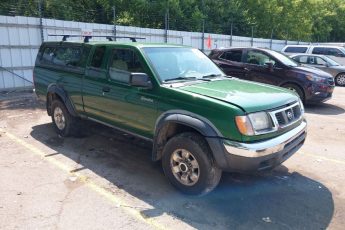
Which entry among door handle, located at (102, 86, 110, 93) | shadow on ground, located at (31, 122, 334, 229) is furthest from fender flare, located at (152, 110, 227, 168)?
door handle, located at (102, 86, 110, 93)

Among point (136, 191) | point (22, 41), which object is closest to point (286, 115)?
point (136, 191)

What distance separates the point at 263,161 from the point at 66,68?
12.9 feet

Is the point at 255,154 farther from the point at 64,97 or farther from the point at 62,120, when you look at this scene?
the point at 62,120

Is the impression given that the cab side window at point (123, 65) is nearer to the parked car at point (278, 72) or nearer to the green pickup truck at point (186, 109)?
the green pickup truck at point (186, 109)

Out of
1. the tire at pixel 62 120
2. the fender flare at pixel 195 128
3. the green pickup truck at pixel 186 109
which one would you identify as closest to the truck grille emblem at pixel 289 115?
the green pickup truck at pixel 186 109

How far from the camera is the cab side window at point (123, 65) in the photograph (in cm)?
483

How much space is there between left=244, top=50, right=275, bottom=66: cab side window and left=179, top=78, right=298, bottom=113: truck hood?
5.48m

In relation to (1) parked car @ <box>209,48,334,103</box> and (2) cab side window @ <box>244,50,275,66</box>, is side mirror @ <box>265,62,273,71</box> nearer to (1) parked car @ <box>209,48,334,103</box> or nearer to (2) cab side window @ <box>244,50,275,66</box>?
(1) parked car @ <box>209,48,334,103</box>

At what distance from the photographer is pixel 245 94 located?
433cm

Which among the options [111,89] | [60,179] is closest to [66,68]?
[111,89]

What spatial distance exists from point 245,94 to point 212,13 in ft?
74.3

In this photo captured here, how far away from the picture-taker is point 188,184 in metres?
4.30

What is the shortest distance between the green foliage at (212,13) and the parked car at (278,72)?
8.12 metres

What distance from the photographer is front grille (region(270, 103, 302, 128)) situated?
4117 mm
